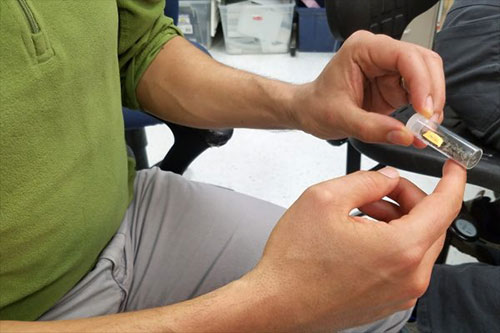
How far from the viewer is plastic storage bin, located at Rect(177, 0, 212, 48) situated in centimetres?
226

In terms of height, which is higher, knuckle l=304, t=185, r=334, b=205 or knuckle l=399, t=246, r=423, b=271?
knuckle l=304, t=185, r=334, b=205

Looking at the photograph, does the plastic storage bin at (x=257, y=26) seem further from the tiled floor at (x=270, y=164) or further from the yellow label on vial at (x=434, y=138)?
the yellow label on vial at (x=434, y=138)

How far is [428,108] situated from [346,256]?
0.21m

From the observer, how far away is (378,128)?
0.54 meters

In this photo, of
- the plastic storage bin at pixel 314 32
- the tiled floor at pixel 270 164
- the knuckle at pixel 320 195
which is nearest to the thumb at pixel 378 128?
the knuckle at pixel 320 195

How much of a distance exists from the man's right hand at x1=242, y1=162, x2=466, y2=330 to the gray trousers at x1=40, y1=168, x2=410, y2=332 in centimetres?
23

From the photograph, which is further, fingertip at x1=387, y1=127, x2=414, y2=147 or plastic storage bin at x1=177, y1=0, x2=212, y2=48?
plastic storage bin at x1=177, y1=0, x2=212, y2=48

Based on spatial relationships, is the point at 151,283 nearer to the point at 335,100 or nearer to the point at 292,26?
the point at 335,100

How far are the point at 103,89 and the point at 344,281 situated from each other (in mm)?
388

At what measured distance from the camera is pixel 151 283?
0.65 metres

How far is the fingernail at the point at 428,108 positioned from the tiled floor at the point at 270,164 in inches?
37.9

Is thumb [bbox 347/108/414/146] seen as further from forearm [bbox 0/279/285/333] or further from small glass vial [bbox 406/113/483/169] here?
forearm [bbox 0/279/285/333]

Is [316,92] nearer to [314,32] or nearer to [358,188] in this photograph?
[358,188]

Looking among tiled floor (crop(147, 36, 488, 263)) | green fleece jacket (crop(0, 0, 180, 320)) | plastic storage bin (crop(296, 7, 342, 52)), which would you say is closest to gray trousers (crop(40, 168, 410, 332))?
green fleece jacket (crop(0, 0, 180, 320))
